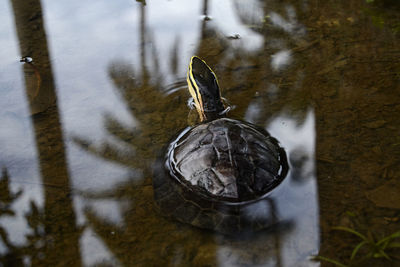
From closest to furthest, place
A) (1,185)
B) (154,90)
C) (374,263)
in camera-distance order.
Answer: (374,263) → (1,185) → (154,90)

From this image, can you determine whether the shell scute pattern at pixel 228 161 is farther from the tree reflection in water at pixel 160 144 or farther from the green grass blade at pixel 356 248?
the green grass blade at pixel 356 248

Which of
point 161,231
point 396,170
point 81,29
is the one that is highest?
point 81,29

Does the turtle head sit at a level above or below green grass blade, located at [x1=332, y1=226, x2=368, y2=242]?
above

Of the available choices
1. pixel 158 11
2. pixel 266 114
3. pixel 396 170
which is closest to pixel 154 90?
pixel 266 114

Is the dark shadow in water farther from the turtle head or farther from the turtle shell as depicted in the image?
the turtle head

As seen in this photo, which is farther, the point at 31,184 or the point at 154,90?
the point at 154,90

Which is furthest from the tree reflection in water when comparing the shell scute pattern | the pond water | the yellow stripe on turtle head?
the shell scute pattern

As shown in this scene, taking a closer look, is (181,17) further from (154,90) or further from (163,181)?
(163,181)
